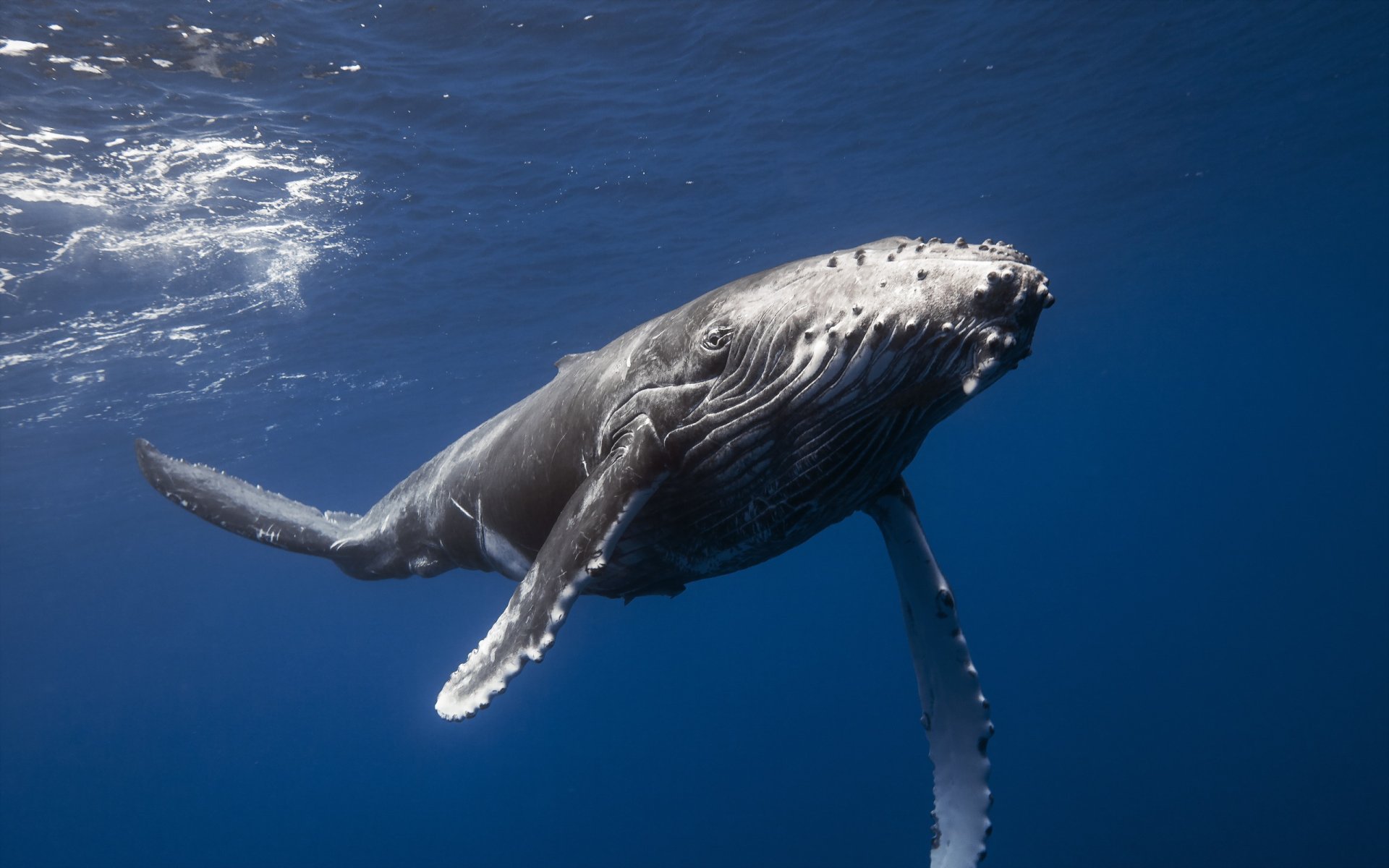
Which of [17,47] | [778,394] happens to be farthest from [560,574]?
[17,47]

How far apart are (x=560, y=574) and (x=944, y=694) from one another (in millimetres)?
2295

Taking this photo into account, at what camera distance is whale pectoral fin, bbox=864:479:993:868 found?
4.16 m

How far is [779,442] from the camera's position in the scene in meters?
3.51

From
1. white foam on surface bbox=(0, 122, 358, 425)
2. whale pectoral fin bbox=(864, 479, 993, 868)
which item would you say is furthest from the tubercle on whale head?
white foam on surface bbox=(0, 122, 358, 425)

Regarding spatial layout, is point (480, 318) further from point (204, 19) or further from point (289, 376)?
point (204, 19)

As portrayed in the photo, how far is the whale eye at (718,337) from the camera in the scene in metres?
3.82

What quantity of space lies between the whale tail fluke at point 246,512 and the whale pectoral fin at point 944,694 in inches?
210

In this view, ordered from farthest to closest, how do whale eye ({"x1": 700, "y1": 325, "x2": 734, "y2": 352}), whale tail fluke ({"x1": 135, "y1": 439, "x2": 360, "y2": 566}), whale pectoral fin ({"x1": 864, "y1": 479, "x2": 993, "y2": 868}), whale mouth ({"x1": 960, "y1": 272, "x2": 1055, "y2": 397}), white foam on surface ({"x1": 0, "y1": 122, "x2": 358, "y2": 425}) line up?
white foam on surface ({"x1": 0, "y1": 122, "x2": 358, "y2": 425}) → whale tail fluke ({"x1": 135, "y1": 439, "x2": 360, "y2": 566}) → whale pectoral fin ({"x1": 864, "y1": 479, "x2": 993, "y2": 868}) → whale eye ({"x1": 700, "y1": 325, "x2": 734, "y2": 352}) → whale mouth ({"x1": 960, "y1": 272, "x2": 1055, "y2": 397})

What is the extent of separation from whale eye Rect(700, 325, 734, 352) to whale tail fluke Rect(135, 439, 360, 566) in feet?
16.4

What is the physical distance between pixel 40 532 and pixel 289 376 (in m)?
25.1

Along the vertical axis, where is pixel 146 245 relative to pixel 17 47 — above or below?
below

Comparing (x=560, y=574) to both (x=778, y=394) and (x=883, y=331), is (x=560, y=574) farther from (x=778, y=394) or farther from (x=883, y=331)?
(x=883, y=331)

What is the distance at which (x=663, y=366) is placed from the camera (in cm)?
408

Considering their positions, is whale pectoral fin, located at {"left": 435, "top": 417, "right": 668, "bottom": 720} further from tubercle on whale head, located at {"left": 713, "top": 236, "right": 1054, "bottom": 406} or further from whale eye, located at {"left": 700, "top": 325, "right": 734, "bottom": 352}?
tubercle on whale head, located at {"left": 713, "top": 236, "right": 1054, "bottom": 406}
